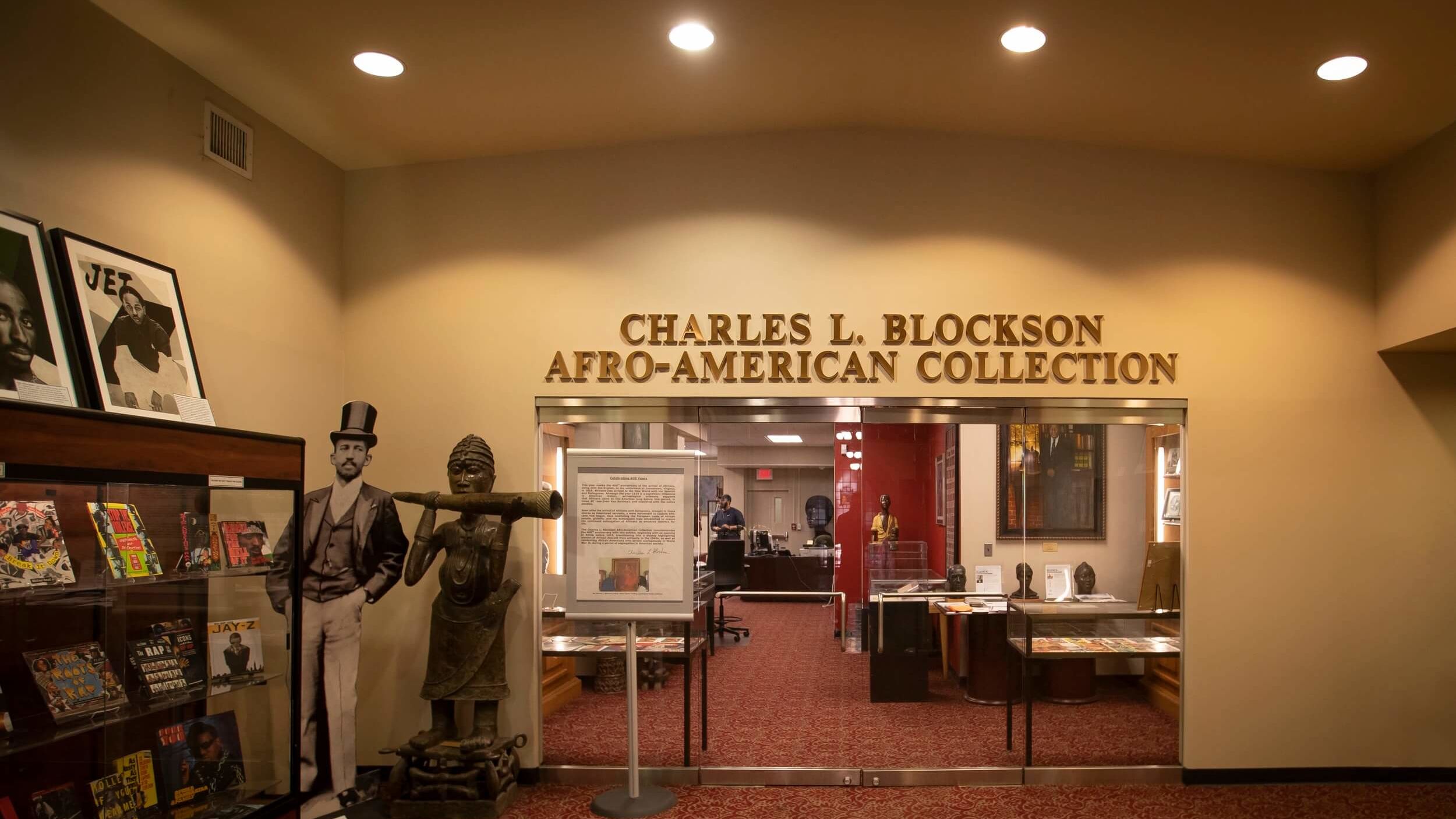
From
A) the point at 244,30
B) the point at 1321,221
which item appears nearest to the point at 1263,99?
the point at 1321,221

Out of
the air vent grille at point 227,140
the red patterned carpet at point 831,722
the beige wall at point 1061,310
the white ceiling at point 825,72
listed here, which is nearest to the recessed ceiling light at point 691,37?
the white ceiling at point 825,72

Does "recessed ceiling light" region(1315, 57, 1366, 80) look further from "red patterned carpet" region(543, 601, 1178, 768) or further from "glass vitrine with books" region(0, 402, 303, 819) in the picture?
"glass vitrine with books" region(0, 402, 303, 819)

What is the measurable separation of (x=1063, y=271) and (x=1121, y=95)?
3.48ft

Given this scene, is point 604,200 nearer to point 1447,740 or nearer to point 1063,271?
point 1063,271

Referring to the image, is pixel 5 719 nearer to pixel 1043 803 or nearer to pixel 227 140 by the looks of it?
pixel 227 140

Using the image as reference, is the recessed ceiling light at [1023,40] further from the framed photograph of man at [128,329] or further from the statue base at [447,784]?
the statue base at [447,784]

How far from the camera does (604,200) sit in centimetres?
556

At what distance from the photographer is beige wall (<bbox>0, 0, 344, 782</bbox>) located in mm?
3523

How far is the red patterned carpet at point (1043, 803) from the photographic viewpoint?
4.81 m

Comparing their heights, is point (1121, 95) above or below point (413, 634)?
above

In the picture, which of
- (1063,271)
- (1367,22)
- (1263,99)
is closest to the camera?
(1367,22)

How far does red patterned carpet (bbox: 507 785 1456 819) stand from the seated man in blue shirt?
55.3 inches

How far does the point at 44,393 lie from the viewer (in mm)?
3145

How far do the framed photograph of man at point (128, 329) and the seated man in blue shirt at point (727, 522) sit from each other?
2.71 meters
